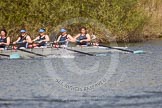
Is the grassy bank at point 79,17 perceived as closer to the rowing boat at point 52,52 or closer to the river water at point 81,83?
the rowing boat at point 52,52

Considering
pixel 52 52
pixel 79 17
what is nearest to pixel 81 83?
pixel 52 52

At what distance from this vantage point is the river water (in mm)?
15548

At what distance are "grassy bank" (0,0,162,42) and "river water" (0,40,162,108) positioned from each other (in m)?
16.1

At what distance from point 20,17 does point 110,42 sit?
8.89 metres

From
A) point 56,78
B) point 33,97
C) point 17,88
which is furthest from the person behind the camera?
point 56,78

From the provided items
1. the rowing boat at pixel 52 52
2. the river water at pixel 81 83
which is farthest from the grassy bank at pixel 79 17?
the river water at pixel 81 83

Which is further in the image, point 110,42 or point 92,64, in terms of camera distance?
point 110,42

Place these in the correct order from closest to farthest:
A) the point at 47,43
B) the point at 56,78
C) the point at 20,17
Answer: the point at 56,78
the point at 47,43
the point at 20,17

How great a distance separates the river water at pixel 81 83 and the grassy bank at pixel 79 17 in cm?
1613

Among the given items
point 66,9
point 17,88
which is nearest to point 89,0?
point 66,9

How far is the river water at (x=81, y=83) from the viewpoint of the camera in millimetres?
15548

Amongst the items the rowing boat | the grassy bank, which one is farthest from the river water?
the grassy bank

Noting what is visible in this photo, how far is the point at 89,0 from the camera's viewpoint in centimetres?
4709

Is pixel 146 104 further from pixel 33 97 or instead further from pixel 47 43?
pixel 47 43
